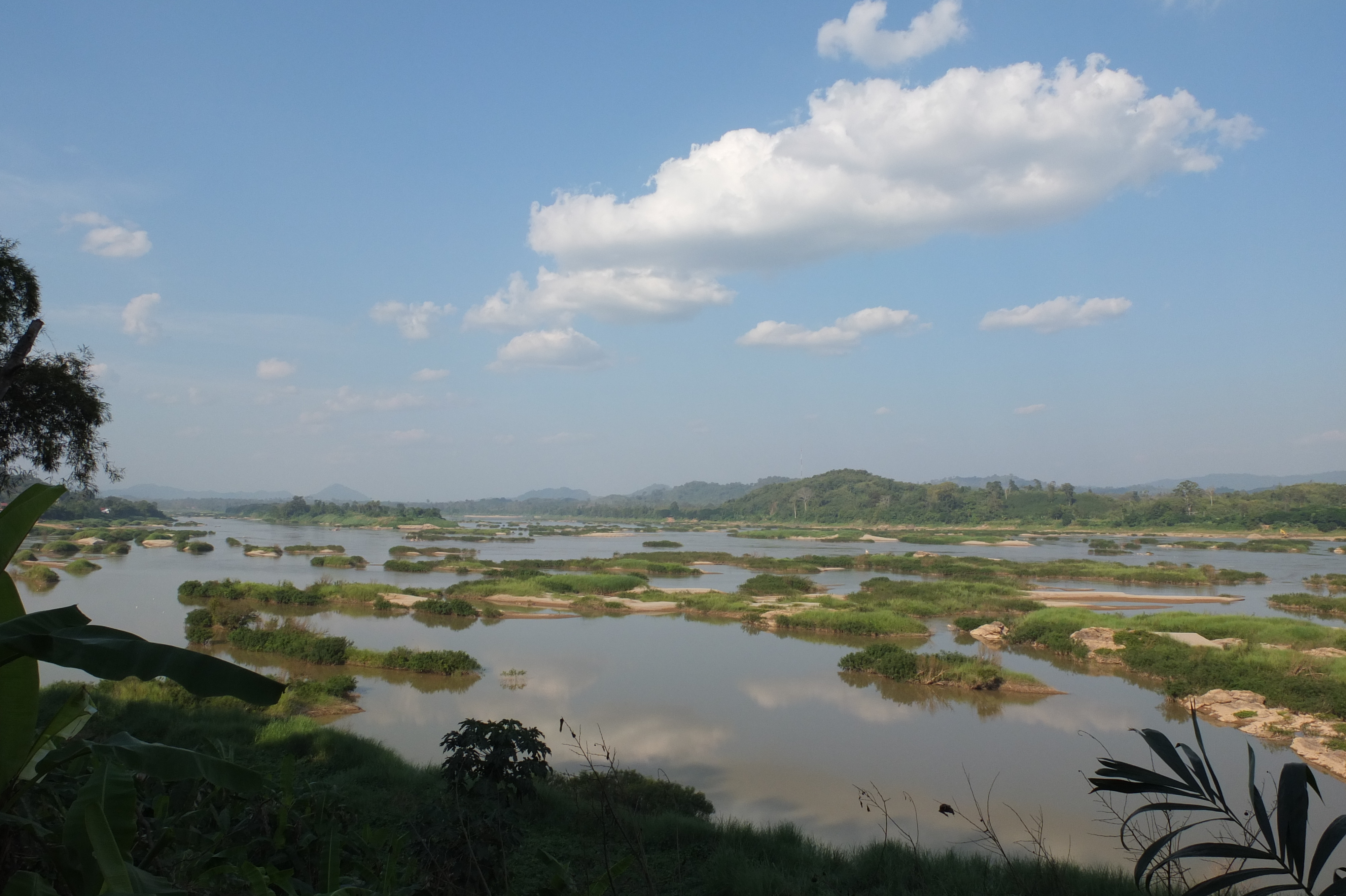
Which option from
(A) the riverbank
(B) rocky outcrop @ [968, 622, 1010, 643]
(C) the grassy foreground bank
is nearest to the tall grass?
(A) the riverbank

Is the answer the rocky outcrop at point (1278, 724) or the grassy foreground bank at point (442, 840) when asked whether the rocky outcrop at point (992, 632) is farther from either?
the grassy foreground bank at point (442, 840)

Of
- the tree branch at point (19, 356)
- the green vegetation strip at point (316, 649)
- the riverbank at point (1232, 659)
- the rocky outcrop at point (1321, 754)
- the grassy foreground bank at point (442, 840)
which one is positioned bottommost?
the rocky outcrop at point (1321, 754)

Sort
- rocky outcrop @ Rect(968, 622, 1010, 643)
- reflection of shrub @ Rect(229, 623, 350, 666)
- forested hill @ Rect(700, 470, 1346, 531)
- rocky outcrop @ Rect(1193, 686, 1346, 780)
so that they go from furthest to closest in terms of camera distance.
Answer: forested hill @ Rect(700, 470, 1346, 531) → rocky outcrop @ Rect(968, 622, 1010, 643) → reflection of shrub @ Rect(229, 623, 350, 666) → rocky outcrop @ Rect(1193, 686, 1346, 780)

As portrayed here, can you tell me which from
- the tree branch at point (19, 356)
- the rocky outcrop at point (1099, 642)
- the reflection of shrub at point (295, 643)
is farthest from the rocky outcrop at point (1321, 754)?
the reflection of shrub at point (295, 643)

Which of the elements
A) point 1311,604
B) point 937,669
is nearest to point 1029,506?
point 1311,604

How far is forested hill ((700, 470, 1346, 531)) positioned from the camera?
71688mm

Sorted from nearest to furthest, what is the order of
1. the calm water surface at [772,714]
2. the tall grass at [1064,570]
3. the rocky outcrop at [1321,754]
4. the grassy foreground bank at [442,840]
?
the grassy foreground bank at [442,840] < the calm water surface at [772,714] < the rocky outcrop at [1321,754] < the tall grass at [1064,570]

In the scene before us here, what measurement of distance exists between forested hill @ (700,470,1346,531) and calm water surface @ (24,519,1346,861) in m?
58.1

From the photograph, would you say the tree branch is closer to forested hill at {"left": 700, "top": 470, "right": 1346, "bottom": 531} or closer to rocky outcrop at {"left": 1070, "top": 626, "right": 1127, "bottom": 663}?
rocky outcrop at {"left": 1070, "top": 626, "right": 1127, "bottom": 663}

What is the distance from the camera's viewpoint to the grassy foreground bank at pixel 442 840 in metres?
3.00

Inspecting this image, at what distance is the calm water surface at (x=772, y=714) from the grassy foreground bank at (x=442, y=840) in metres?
1.37

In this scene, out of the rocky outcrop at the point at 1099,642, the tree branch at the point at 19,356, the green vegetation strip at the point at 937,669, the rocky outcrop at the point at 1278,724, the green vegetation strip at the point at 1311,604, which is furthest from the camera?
the green vegetation strip at the point at 1311,604

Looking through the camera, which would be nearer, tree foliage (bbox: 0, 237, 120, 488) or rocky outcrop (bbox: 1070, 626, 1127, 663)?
tree foliage (bbox: 0, 237, 120, 488)

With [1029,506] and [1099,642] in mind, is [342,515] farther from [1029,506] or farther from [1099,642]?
[1099,642]
